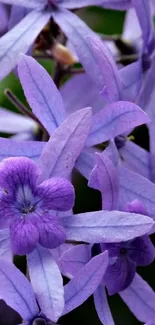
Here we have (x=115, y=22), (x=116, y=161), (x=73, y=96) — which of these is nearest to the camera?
(x=116, y=161)

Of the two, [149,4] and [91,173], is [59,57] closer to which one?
[149,4]

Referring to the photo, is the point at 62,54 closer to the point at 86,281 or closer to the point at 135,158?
the point at 135,158

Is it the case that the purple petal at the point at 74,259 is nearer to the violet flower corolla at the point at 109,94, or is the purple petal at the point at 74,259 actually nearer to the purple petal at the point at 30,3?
the violet flower corolla at the point at 109,94

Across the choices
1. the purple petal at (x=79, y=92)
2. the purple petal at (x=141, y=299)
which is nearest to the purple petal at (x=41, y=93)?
the purple petal at (x=141, y=299)

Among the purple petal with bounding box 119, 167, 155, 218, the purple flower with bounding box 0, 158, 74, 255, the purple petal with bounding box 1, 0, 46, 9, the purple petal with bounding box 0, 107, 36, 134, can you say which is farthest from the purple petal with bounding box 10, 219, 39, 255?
the purple petal with bounding box 0, 107, 36, 134

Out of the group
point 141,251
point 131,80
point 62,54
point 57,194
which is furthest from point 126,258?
point 62,54

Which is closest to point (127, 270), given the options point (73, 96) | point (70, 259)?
point (70, 259)

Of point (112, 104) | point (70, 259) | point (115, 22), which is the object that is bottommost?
point (115, 22)
